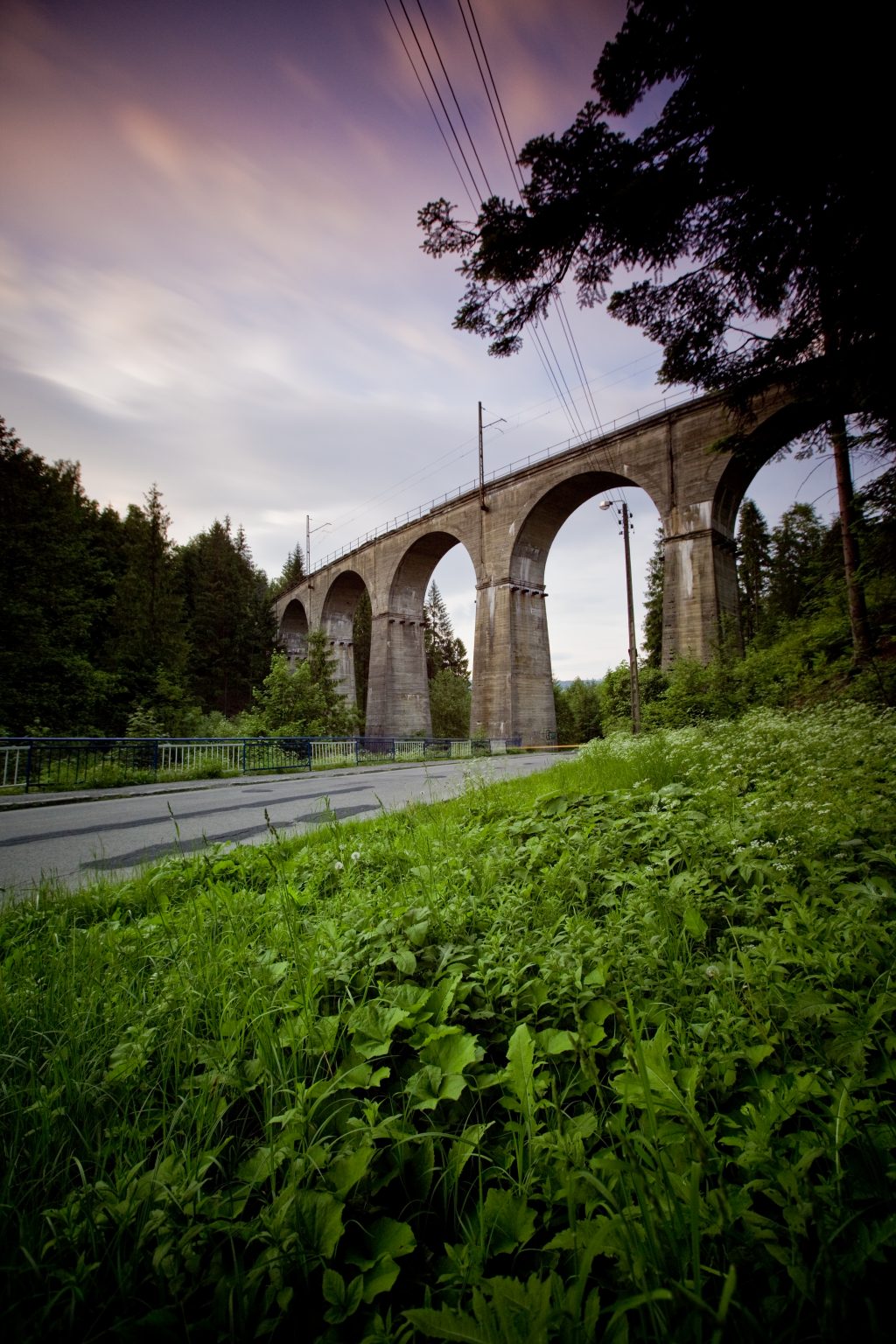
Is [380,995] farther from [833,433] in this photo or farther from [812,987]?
[833,433]

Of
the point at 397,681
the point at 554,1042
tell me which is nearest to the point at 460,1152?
the point at 554,1042

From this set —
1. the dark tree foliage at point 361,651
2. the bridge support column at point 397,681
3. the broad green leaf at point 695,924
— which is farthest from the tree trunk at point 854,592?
the dark tree foliage at point 361,651

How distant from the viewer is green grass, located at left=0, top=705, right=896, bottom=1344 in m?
0.73

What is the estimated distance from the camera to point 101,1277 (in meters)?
0.79

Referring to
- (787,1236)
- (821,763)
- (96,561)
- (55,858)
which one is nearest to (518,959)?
(787,1236)

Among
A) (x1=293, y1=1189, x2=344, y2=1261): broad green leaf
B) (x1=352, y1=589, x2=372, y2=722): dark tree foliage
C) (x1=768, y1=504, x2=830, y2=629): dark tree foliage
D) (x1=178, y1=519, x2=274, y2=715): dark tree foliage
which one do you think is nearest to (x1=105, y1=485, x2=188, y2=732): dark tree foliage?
(x1=178, y1=519, x2=274, y2=715): dark tree foliage

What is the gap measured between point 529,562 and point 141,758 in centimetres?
1785

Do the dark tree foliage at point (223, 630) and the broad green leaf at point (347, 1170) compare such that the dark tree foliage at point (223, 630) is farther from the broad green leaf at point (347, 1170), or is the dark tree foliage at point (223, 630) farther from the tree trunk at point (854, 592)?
the broad green leaf at point (347, 1170)

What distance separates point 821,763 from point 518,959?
3382 millimetres

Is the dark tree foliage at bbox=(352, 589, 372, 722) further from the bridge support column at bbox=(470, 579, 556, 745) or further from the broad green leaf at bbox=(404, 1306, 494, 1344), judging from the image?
the broad green leaf at bbox=(404, 1306, 494, 1344)

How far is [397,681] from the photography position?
93.6ft

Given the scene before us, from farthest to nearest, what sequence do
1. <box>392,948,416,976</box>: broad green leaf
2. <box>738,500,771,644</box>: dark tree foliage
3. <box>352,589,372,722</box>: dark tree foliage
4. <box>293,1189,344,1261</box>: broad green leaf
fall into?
1. <box>352,589,372,722</box>: dark tree foliage
2. <box>738,500,771,644</box>: dark tree foliage
3. <box>392,948,416,976</box>: broad green leaf
4. <box>293,1189,344,1261</box>: broad green leaf

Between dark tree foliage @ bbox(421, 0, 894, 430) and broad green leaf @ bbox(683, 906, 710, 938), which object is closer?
broad green leaf @ bbox(683, 906, 710, 938)

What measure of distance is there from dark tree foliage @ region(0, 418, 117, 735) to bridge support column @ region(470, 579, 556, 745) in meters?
16.4
